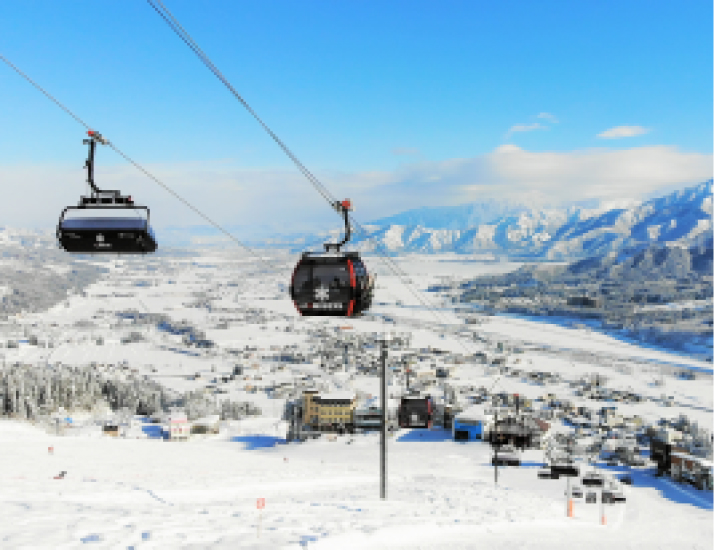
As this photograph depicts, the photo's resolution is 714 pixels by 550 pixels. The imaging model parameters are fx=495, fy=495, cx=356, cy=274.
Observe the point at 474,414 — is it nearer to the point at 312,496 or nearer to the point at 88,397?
the point at 312,496

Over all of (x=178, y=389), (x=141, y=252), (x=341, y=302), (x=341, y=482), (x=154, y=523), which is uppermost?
(x=141, y=252)

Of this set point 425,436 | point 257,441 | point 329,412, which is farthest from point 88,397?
point 425,436

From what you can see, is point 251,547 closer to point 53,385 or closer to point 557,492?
point 557,492

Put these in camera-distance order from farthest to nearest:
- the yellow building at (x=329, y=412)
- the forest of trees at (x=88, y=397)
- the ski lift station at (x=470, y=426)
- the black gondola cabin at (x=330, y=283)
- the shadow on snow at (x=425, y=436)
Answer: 1. the forest of trees at (x=88, y=397)
2. the yellow building at (x=329, y=412)
3. the ski lift station at (x=470, y=426)
4. the shadow on snow at (x=425, y=436)
5. the black gondola cabin at (x=330, y=283)

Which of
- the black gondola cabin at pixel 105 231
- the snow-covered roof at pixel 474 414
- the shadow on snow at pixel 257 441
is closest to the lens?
the black gondola cabin at pixel 105 231

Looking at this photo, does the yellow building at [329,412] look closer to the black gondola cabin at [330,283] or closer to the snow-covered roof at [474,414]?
the snow-covered roof at [474,414]

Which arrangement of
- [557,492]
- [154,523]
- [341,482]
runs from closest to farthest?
[154,523], [341,482], [557,492]

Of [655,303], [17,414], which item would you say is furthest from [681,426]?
[655,303]

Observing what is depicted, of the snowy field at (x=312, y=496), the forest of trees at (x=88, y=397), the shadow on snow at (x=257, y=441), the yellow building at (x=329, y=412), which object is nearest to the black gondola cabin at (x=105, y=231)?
the snowy field at (x=312, y=496)
